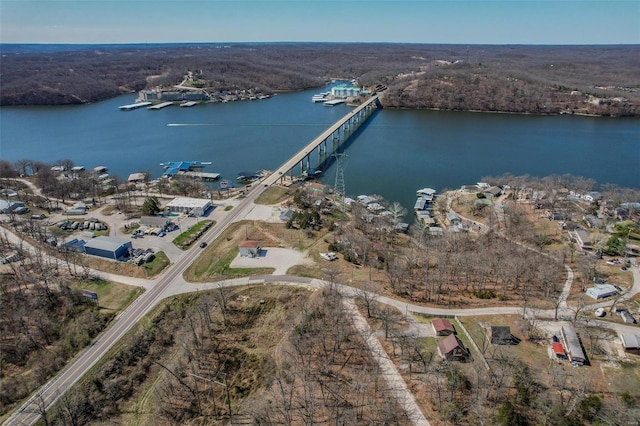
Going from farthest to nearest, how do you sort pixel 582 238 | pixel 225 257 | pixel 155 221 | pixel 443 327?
1. pixel 155 221
2. pixel 582 238
3. pixel 225 257
4. pixel 443 327

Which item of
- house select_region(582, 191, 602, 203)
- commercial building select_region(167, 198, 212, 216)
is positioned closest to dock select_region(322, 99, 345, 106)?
commercial building select_region(167, 198, 212, 216)

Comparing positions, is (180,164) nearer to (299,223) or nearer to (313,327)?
(299,223)

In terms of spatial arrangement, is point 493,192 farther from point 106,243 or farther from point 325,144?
point 106,243

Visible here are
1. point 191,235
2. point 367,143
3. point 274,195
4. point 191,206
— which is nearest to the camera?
point 191,235

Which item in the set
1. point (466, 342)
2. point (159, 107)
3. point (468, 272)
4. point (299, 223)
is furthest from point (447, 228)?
point (159, 107)

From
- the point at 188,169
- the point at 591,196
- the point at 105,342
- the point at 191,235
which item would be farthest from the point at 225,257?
the point at 591,196

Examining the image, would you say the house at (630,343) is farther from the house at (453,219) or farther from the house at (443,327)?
the house at (453,219)

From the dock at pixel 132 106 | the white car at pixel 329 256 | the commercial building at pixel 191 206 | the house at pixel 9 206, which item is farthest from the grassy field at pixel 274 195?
the dock at pixel 132 106
